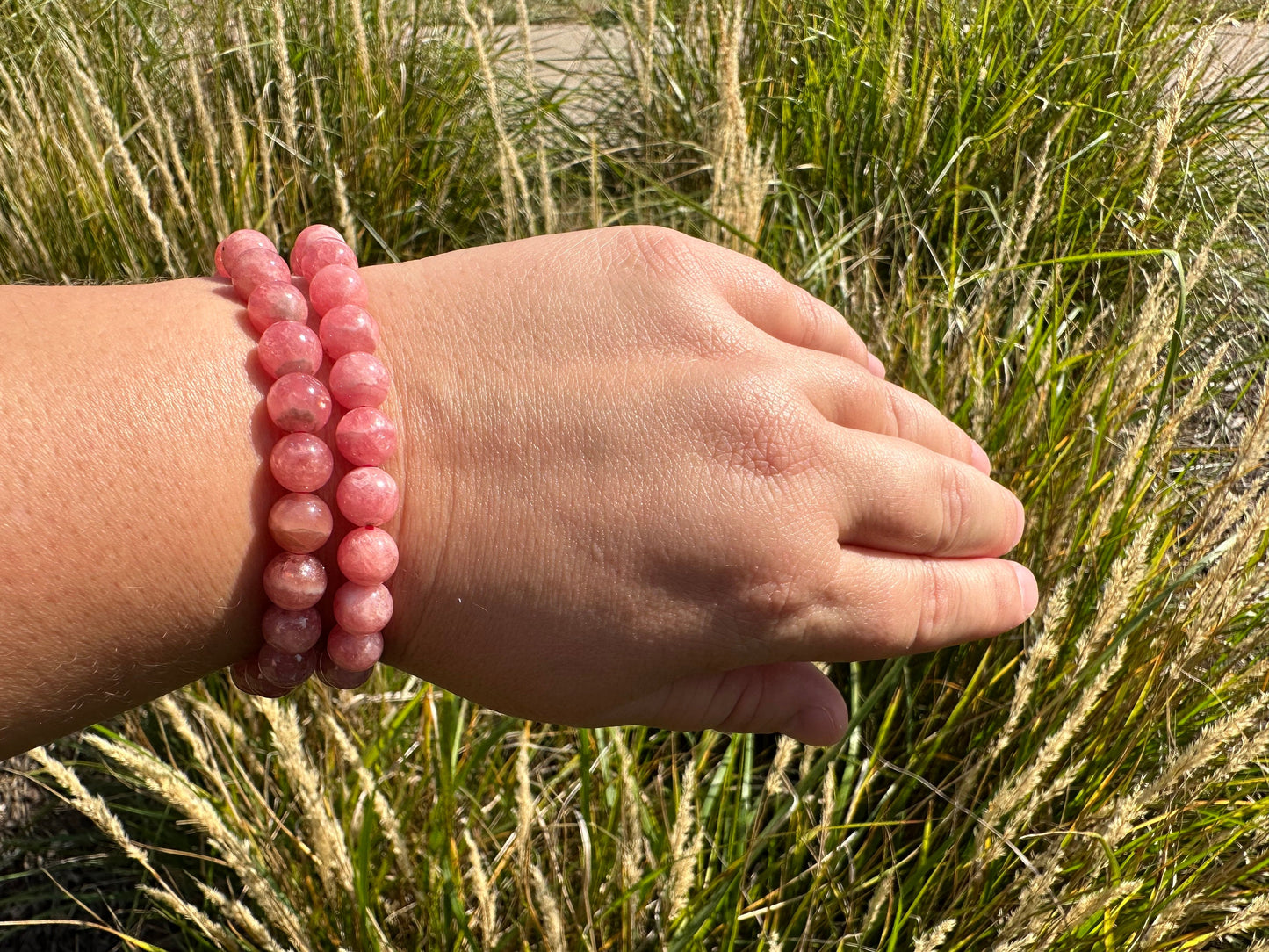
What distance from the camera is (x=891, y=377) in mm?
2002

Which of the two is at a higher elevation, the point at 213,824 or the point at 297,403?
the point at 297,403

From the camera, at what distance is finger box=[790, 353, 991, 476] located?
1.11 metres

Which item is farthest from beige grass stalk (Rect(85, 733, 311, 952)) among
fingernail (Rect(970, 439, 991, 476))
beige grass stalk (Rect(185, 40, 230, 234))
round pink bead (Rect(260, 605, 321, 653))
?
beige grass stalk (Rect(185, 40, 230, 234))

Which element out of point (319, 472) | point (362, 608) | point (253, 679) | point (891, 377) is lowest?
point (891, 377)

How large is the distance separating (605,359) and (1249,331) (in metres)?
2.11

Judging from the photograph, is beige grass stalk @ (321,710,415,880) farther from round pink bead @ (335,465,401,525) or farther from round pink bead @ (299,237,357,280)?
round pink bead @ (299,237,357,280)

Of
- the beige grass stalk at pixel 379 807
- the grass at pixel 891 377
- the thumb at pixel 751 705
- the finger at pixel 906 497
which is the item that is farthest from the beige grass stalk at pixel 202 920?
the finger at pixel 906 497

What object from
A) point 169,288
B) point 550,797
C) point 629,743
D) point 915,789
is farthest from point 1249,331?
point 169,288

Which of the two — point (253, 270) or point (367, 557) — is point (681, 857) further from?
point (253, 270)

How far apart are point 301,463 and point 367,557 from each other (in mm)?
105

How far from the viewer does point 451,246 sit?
2863mm

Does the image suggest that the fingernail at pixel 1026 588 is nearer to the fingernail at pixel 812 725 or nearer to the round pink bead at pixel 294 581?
the fingernail at pixel 812 725

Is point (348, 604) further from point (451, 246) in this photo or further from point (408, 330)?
point (451, 246)

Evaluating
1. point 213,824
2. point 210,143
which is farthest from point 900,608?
point 210,143
